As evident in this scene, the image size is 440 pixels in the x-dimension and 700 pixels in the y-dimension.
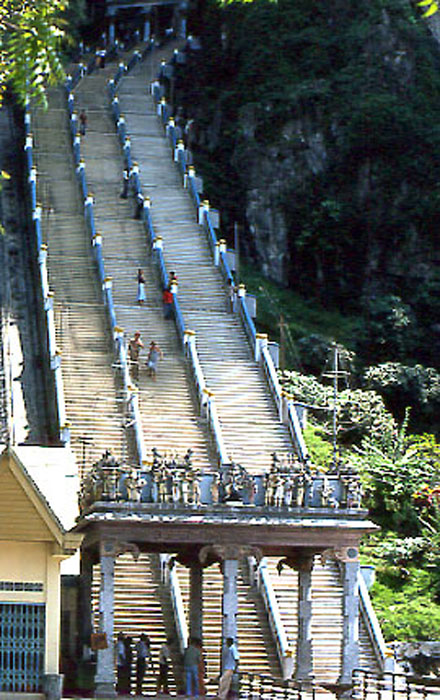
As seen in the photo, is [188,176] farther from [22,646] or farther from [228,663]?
[22,646]

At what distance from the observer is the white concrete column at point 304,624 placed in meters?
38.0

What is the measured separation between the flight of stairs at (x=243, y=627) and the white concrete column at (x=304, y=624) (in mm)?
1065

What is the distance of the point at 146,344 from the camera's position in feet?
167

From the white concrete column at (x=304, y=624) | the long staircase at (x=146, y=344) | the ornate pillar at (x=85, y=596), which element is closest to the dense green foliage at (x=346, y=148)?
the long staircase at (x=146, y=344)

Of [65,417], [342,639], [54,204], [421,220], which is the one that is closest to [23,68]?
[342,639]

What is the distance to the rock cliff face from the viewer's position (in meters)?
67.3

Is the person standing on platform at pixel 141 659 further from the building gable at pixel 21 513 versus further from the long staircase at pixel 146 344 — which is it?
the building gable at pixel 21 513

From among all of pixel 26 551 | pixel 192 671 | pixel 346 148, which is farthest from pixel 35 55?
pixel 346 148

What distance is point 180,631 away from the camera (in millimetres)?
39812

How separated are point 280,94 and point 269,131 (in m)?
1.88

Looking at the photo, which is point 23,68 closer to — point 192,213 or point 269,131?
point 192,213

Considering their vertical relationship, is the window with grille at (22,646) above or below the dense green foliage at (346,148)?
below

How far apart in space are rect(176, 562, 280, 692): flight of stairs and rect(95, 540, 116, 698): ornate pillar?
9.43 ft

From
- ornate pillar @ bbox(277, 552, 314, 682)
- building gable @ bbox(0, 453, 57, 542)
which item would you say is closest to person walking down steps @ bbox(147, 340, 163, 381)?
ornate pillar @ bbox(277, 552, 314, 682)
